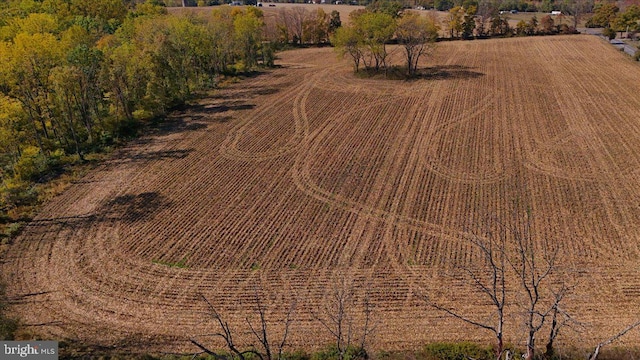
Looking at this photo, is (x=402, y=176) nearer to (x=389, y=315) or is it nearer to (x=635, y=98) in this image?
(x=389, y=315)

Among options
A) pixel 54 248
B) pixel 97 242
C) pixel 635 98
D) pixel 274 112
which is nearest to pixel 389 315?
pixel 97 242

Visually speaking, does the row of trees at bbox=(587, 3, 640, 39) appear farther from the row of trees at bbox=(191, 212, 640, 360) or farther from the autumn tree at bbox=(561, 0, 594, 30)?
the row of trees at bbox=(191, 212, 640, 360)

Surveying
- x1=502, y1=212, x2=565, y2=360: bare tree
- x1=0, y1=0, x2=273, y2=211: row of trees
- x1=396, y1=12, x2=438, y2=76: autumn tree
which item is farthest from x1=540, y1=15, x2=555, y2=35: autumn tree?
x1=502, y1=212, x2=565, y2=360: bare tree

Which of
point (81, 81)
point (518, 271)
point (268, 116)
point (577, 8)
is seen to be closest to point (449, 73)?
point (268, 116)

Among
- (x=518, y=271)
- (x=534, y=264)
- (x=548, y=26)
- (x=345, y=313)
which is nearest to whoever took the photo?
(x=518, y=271)

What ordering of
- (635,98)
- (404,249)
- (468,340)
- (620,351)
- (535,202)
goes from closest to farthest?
(620,351), (468,340), (404,249), (535,202), (635,98)

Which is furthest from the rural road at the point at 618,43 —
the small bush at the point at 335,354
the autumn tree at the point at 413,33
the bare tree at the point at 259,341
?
the bare tree at the point at 259,341

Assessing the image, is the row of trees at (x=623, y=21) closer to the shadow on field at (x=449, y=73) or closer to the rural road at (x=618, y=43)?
the rural road at (x=618, y=43)

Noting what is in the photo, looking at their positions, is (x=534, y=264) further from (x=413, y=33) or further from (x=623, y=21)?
(x=623, y=21)
